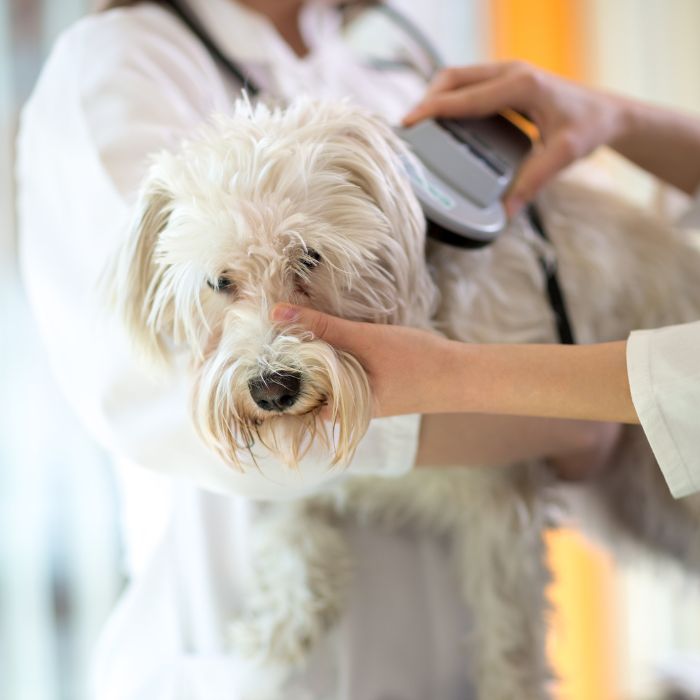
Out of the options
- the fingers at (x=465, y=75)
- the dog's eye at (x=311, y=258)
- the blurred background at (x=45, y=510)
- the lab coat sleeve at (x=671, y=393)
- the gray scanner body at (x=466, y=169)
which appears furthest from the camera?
the blurred background at (x=45, y=510)

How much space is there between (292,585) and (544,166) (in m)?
0.63

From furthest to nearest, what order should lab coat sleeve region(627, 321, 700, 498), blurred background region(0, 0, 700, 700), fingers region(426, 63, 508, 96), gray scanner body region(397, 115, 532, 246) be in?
blurred background region(0, 0, 700, 700)
fingers region(426, 63, 508, 96)
gray scanner body region(397, 115, 532, 246)
lab coat sleeve region(627, 321, 700, 498)

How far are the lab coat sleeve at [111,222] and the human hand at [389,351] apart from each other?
12cm

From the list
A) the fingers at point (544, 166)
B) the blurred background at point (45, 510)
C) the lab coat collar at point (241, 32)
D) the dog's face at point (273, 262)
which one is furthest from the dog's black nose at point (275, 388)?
the blurred background at point (45, 510)

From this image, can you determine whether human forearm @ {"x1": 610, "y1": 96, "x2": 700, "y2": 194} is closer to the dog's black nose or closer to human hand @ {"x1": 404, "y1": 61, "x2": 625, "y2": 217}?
human hand @ {"x1": 404, "y1": 61, "x2": 625, "y2": 217}

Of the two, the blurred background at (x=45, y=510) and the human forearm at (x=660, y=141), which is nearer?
the human forearm at (x=660, y=141)

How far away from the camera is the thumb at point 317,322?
76 cm

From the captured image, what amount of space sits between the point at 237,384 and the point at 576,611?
6.35 feet

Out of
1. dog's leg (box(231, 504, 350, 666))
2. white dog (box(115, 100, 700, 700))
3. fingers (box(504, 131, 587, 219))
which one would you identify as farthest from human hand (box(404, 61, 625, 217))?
dog's leg (box(231, 504, 350, 666))

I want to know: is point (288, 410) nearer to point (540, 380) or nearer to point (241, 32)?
point (540, 380)

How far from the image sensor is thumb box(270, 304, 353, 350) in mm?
758

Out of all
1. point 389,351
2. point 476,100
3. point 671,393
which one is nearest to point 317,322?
point 389,351

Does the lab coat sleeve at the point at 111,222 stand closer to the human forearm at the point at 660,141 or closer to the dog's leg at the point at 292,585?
the dog's leg at the point at 292,585

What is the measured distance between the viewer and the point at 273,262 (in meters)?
0.80
